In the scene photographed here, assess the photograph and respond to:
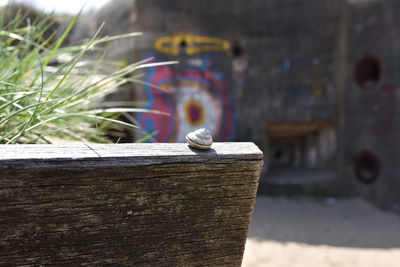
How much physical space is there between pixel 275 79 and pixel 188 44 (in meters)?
1.94

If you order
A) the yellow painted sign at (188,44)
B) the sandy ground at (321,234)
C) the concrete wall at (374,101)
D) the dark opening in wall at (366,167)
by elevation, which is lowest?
the sandy ground at (321,234)

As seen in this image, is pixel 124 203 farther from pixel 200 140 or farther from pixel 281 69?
pixel 281 69

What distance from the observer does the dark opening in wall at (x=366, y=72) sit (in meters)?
6.44

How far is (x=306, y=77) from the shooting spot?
6.71 metres

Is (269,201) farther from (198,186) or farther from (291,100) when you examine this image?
(198,186)

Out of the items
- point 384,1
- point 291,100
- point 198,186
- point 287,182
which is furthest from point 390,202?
point 198,186

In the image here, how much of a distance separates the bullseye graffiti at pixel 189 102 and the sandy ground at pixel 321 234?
187 centimetres

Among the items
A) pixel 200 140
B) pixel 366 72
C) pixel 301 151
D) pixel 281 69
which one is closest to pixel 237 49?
pixel 281 69

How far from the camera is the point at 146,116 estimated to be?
643cm

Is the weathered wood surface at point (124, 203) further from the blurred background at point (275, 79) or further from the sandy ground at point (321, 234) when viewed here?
the blurred background at point (275, 79)

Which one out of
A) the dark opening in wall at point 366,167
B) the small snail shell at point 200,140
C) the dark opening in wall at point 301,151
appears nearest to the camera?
the small snail shell at point 200,140

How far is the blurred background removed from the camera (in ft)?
20.7

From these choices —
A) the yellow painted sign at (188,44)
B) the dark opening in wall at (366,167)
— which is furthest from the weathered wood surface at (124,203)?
the dark opening in wall at (366,167)

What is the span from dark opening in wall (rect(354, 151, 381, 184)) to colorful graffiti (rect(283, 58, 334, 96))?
1.50 meters
